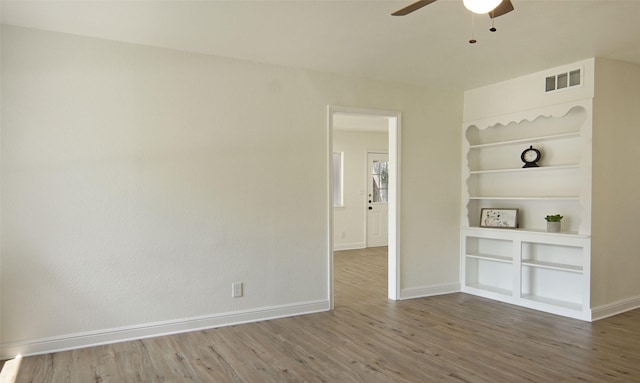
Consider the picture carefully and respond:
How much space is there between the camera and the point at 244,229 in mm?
4227

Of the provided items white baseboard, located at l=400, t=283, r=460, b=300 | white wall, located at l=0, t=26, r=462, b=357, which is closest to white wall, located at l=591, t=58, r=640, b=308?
white baseboard, located at l=400, t=283, r=460, b=300

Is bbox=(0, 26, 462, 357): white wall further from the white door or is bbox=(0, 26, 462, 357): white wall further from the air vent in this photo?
the white door

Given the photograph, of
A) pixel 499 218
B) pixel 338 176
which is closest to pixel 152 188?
pixel 499 218

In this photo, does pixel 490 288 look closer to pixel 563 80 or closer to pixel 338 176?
pixel 563 80

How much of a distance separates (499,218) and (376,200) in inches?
169

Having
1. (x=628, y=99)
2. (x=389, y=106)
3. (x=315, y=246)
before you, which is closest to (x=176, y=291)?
(x=315, y=246)

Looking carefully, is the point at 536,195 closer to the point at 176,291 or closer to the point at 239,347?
the point at 239,347

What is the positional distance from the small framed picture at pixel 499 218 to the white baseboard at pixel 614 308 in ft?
3.89

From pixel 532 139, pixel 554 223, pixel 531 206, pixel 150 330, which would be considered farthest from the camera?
Result: pixel 531 206

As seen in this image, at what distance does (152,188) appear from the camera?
3.82m

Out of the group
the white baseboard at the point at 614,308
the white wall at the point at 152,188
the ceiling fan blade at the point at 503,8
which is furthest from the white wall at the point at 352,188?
the ceiling fan blade at the point at 503,8

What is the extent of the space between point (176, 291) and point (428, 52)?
3.18 metres

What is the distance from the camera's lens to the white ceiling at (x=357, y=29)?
3010 mm

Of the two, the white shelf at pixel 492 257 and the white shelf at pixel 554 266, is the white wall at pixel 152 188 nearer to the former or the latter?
the white shelf at pixel 492 257
